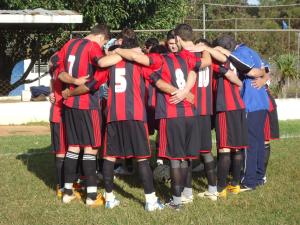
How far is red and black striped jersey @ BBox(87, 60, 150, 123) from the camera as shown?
22.8 ft

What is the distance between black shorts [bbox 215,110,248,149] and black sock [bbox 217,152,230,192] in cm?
13

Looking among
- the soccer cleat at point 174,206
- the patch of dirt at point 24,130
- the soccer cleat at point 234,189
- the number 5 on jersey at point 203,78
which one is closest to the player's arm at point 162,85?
the number 5 on jersey at point 203,78

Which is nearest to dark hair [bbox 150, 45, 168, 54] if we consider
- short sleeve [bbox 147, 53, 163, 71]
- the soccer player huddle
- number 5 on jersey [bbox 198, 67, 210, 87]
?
the soccer player huddle

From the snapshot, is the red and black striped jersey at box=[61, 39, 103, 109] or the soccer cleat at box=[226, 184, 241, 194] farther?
the soccer cleat at box=[226, 184, 241, 194]

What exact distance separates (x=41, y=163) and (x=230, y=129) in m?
3.80

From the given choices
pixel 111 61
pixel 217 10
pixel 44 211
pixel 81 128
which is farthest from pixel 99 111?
pixel 217 10

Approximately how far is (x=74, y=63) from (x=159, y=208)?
1.96 meters

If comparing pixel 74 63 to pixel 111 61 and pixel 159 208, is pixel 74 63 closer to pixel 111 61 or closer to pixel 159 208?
pixel 111 61

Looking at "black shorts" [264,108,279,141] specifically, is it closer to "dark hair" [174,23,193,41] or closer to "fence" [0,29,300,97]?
"dark hair" [174,23,193,41]

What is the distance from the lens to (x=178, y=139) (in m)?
7.02

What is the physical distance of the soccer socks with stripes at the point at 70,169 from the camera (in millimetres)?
7516

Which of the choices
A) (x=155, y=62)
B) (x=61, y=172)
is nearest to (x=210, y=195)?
(x=155, y=62)

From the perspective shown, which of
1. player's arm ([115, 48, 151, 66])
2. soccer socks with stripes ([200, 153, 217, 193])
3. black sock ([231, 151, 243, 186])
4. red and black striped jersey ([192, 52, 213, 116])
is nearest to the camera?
player's arm ([115, 48, 151, 66])

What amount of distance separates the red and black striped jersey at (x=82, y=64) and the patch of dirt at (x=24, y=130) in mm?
7459
